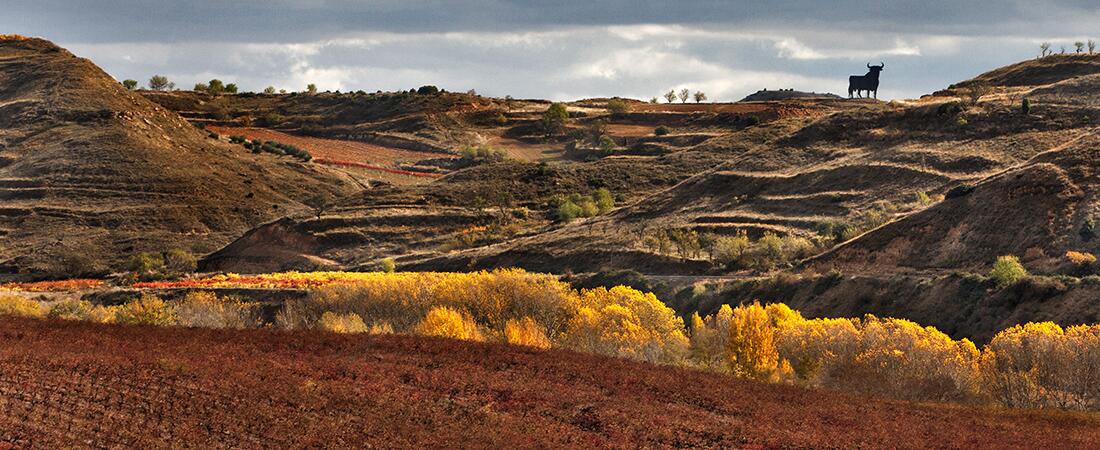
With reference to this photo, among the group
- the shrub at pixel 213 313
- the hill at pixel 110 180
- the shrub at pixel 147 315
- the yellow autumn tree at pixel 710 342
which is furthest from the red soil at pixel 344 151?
the yellow autumn tree at pixel 710 342

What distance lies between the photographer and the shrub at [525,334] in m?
44.2

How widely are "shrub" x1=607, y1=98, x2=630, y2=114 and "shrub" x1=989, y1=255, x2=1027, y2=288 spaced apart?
112378 mm

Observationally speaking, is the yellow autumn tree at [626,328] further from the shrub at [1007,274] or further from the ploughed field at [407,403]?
the shrub at [1007,274]

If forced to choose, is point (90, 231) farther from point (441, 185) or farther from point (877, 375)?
point (877, 375)

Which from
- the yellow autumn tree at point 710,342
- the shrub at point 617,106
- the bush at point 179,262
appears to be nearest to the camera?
the yellow autumn tree at point 710,342

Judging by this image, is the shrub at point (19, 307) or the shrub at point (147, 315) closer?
the shrub at point (147, 315)

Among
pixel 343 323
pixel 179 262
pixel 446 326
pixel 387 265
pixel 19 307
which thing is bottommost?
pixel 179 262

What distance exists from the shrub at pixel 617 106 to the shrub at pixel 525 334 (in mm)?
117057

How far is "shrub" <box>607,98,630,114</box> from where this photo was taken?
167375mm

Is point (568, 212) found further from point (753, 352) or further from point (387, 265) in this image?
point (753, 352)

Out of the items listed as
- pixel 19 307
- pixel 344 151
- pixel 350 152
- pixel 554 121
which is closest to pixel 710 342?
pixel 19 307

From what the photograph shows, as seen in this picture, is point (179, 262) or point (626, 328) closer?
point (626, 328)

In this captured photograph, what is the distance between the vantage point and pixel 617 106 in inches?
→ 6668

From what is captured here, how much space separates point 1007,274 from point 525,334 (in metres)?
22.9
